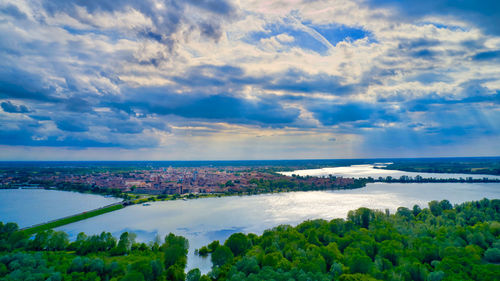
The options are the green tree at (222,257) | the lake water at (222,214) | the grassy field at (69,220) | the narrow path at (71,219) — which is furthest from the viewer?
the narrow path at (71,219)

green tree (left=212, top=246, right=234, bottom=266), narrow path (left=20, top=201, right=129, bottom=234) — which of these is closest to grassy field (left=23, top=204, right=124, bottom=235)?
narrow path (left=20, top=201, right=129, bottom=234)

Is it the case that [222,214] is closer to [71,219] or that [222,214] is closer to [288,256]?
[71,219]

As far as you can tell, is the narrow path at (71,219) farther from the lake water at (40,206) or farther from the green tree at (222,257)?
the green tree at (222,257)

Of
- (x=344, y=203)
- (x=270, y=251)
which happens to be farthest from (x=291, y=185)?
(x=270, y=251)

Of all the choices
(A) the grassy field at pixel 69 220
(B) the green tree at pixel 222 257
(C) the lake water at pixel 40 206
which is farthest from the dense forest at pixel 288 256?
(C) the lake water at pixel 40 206

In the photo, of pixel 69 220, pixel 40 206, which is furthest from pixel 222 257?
pixel 40 206

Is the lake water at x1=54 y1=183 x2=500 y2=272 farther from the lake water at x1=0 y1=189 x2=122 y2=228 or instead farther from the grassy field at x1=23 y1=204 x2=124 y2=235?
the lake water at x1=0 y1=189 x2=122 y2=228

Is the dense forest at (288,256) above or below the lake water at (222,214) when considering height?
above
